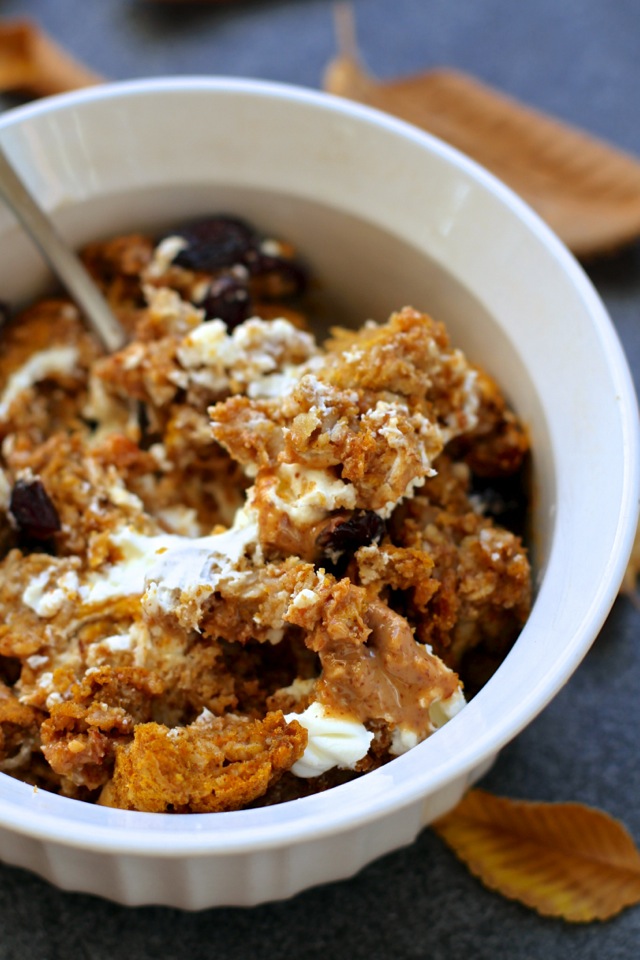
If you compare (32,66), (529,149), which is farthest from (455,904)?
(32,66)

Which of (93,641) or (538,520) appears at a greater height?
(93,641)

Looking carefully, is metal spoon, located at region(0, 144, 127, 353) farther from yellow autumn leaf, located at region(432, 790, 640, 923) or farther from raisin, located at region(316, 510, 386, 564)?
yellow autumn leaf, located at region(432, 790, 640, 923)

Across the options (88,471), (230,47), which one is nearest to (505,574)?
(88,471)

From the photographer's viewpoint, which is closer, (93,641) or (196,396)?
(93,641)

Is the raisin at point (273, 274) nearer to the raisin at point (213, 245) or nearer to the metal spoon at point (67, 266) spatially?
the raisin at point (213, 245)

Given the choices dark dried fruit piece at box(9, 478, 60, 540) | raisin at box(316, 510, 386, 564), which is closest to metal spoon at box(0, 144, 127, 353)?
dark dried fruit piece at box(9, 478, 60, 540)

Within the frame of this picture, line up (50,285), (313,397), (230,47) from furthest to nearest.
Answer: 1. (230,47)
2. (50,285)
3. (313,397)

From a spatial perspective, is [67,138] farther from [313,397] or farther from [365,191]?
[313,397]

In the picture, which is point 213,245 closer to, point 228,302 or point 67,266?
point 228,302
